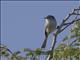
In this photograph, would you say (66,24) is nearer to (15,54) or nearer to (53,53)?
(53,53)

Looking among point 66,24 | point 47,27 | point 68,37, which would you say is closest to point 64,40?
point 68,37

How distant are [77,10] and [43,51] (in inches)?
30.8

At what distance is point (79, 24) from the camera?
12.9ft

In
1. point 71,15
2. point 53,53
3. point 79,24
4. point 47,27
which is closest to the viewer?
point 53,53

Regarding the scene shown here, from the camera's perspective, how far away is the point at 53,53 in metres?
3.38

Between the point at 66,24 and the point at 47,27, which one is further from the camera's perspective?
the point at 47,27

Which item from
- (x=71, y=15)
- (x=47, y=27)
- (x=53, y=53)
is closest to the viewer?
(x=53, y=53)

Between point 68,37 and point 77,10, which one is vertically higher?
point 77,10

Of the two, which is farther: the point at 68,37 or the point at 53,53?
the point at 68,37

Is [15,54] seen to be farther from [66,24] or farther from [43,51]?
[66,24]

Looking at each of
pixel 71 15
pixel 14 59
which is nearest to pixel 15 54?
pixel 14 59

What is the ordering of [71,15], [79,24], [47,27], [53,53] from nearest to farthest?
1. [53,53]
2. [71,15]
3. [79,24]
4. [47,27]

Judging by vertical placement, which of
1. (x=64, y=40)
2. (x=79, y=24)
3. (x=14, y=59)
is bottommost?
(x=14, y=59)

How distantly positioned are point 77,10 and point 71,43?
0.53m
